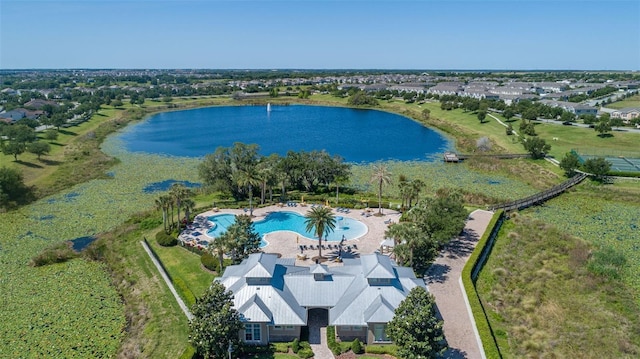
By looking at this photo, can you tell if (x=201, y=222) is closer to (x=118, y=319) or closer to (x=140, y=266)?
(x=140, y=266)

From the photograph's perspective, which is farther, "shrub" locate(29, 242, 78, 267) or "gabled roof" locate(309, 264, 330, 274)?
"shrub" locate(29, 242, 78, 267)

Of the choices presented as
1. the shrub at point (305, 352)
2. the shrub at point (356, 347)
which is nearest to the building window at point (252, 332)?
the shrub at point (305, 352)

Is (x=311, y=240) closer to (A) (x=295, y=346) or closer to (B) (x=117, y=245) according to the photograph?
(A) (x=295, y=346)

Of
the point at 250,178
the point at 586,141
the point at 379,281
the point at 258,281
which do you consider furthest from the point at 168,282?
the point at 586,141

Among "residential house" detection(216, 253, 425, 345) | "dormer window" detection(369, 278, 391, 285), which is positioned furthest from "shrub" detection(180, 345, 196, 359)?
"dormer window" detection(369, 278, 391, 285)

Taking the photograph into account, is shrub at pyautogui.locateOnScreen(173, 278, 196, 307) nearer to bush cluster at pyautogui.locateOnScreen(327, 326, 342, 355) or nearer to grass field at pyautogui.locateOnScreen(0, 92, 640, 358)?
grass field at pyautogui.locateOnScreen(0, 92, 640, 358)

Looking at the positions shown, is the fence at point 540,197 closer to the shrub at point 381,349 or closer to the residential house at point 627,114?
the shrub at point 381,349
